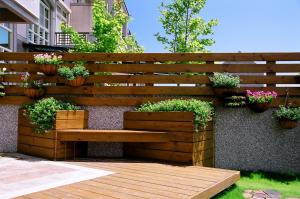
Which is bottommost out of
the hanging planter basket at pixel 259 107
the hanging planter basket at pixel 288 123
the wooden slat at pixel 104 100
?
the hanging planter basket at pixel 288 123

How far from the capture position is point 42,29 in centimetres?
2075

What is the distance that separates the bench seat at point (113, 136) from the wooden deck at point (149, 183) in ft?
1.69

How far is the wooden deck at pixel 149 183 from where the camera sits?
15.2 ft

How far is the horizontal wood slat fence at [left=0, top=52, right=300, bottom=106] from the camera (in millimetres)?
8414

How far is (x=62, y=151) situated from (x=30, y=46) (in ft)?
36.2

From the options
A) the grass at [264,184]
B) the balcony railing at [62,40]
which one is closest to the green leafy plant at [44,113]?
the grass at [264,184]

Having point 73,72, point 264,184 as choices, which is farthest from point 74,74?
point 264,184

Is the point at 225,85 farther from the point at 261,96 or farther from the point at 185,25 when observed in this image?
the point at 185,25

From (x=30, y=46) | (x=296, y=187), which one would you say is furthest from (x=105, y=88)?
(x=30, y=46)

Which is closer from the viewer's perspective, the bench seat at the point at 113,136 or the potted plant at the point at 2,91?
the bench seat at the point at 113,136

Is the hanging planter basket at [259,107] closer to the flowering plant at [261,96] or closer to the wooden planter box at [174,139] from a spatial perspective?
the flowering plant at [261,96]

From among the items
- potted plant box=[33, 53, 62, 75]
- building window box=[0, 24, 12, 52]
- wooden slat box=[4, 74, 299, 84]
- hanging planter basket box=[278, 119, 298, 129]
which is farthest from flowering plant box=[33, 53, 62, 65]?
building window box=[0, 24, 12, 52]

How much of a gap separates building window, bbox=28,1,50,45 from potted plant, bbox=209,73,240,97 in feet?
40.8

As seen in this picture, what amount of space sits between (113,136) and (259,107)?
3084 mm
